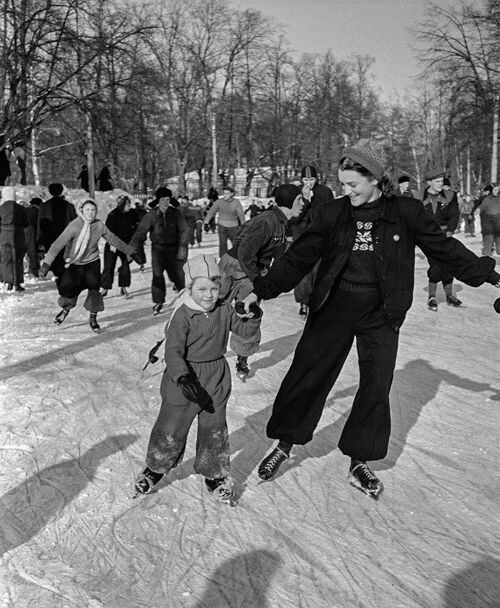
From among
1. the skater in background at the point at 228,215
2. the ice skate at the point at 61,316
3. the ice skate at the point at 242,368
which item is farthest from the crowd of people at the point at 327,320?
the skater in background at the point at 228,215

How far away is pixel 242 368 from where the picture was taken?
6.19 meters

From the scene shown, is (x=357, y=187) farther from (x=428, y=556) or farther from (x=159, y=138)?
(x=159, y=138)

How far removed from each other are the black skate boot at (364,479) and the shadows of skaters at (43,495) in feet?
4.69

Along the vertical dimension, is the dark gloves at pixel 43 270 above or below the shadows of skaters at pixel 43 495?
above

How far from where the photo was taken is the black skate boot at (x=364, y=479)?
387 cm

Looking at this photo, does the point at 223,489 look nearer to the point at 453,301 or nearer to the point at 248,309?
the point at 248,309

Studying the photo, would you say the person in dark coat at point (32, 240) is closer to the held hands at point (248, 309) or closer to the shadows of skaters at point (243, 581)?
the held hands at point (248, 309)

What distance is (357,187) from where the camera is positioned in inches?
142

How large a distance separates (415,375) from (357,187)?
3325 mm

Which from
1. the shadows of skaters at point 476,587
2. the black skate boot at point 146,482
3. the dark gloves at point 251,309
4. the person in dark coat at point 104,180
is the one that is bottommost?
the shadows of skaters at point 476,587

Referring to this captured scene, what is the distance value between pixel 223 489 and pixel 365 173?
173cm

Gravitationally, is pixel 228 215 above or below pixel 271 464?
above

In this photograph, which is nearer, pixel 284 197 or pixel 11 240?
pixel 284 197

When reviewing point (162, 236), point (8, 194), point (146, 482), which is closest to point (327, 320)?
point (146, 482)
